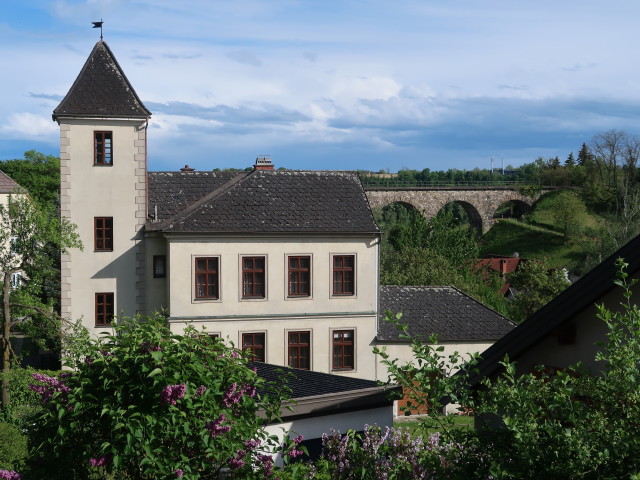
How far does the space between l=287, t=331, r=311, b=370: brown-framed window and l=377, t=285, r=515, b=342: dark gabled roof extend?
8.71ft

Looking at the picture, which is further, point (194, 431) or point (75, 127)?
point (75, 127)

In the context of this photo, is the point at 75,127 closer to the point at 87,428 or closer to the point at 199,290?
the point at 199,290

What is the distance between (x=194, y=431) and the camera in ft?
25.5

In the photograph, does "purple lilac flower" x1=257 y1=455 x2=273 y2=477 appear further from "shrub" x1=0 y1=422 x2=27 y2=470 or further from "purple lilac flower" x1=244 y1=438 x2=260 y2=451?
"shrub" x1=0 y1=422 x2=27 y2=470

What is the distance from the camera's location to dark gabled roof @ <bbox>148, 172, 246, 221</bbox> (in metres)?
A: 28.9

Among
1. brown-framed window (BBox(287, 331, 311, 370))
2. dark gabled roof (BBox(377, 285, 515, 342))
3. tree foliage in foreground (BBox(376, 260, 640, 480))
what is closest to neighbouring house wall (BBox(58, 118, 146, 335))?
brown-framed window (BBox(287, 331, 311, 370))

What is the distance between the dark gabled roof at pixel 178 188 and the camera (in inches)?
1139

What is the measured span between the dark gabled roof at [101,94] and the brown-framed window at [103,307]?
624cm

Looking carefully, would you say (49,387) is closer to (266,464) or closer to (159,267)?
(266,464)

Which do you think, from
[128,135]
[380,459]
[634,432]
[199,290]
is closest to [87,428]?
[380,459]

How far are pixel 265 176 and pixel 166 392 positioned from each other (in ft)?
73.3

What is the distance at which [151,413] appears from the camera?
7652mm

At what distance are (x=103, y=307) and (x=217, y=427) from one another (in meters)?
21.3

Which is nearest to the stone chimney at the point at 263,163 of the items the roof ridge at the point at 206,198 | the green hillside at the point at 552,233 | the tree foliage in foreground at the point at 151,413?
the roof ridge at the point at 206,198
